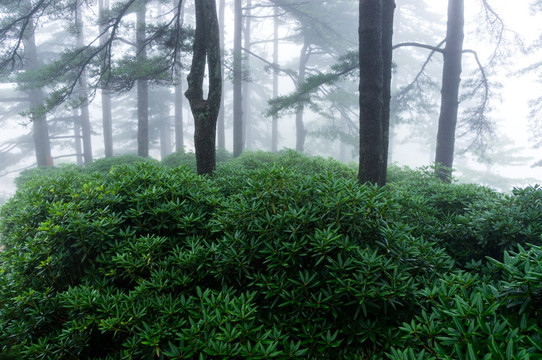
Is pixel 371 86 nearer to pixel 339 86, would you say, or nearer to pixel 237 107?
pixel 237 107

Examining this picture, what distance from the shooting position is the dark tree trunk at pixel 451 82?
902 cm

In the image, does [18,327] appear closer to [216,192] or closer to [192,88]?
[216,192]

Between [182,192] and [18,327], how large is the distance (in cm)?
180

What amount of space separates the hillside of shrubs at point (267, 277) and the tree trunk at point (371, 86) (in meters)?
1.58

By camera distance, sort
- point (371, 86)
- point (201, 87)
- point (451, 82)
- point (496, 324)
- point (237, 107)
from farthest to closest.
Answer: point (237, 107)
point (451, 82)
point (201, 87)
point (371, 86)
point (496, 324)

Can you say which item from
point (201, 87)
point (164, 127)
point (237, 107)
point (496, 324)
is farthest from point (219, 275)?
point (164, 127)

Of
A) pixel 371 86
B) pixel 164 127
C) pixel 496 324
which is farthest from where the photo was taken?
pixel 164 127

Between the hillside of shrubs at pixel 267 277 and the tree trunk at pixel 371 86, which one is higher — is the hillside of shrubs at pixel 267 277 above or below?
below

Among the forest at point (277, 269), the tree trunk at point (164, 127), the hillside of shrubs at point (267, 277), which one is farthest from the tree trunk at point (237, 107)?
the hillside of shrubs at point (267, 277)

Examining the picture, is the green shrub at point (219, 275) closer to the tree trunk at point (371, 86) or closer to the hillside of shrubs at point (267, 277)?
the hillside of shrubs at point (267, 277)

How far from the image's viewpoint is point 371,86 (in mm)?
5055

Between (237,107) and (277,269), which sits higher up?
(237,107)

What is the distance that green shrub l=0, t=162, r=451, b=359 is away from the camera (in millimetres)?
2162

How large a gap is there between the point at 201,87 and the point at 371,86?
2.97 m
